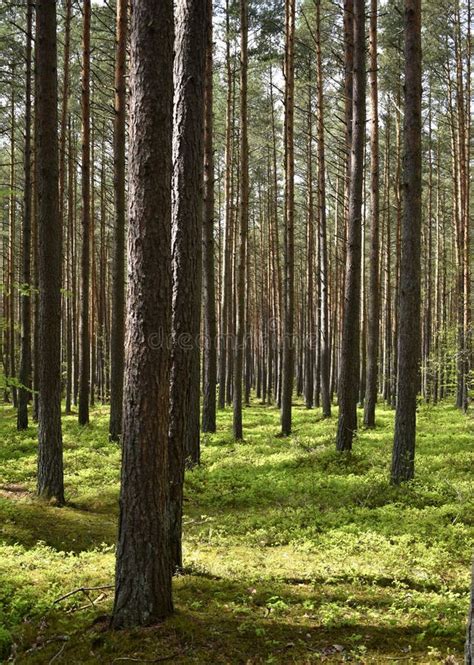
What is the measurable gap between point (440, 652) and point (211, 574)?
253 centimetres

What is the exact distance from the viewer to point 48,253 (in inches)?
321

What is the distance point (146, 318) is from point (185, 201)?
156 centimetres

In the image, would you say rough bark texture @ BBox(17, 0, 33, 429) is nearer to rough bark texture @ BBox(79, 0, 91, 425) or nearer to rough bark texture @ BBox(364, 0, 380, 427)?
rough bark texture @ BBox(79, 0, 91, 425)

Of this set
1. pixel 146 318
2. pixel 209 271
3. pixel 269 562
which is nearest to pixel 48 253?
pixel 146 318

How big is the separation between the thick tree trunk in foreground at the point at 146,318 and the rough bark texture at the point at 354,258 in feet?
24.3

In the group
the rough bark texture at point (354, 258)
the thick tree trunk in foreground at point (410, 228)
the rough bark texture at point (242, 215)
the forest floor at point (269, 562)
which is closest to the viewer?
the forest floor at point (269, 562)

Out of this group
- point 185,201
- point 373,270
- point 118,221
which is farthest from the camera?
point 373,270

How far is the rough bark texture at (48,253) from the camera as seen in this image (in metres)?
7.97

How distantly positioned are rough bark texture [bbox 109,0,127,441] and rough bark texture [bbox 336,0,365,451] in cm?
580

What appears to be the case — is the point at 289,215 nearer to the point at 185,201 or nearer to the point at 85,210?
the point at 85,210

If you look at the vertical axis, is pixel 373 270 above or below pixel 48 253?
above

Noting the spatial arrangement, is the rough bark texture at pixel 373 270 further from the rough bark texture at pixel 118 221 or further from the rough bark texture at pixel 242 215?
the rough bark texture at pixel 118 221

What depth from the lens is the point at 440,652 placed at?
4035 mm

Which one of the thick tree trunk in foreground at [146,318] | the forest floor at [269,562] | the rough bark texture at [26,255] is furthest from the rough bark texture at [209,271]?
the thick tree trunk in foreground at [146,318]
